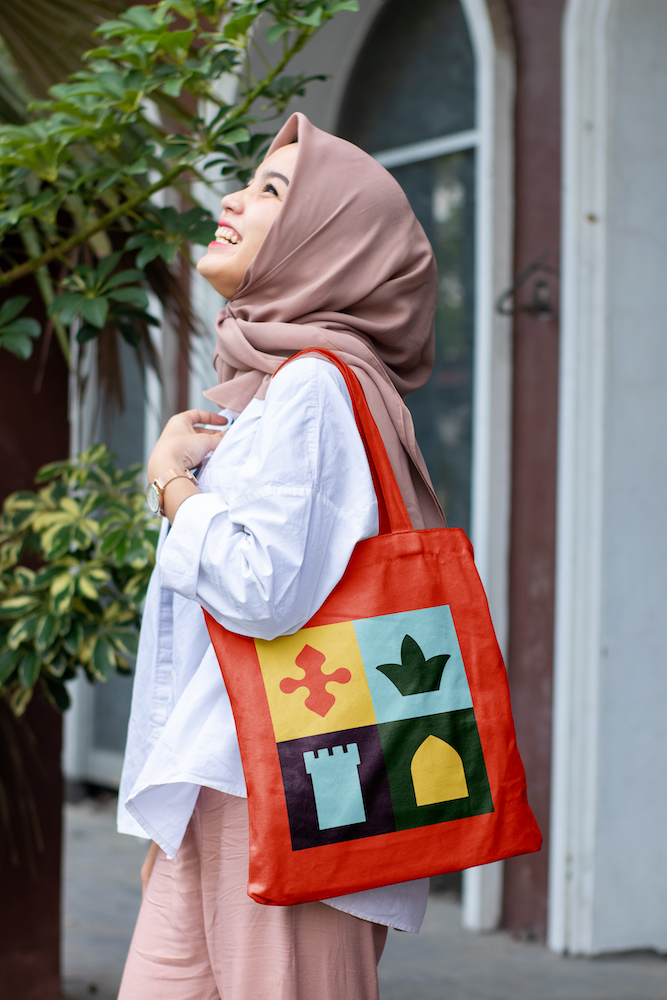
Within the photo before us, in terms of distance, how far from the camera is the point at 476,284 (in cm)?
369

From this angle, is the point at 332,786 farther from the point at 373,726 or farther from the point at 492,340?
the point at 492,340

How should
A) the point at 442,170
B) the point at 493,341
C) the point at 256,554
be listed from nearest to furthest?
the point at 256,554
the point at 493,341
the point at 442,170

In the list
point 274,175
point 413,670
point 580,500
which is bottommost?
point 580,500

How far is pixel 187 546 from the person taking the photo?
1.30 meters

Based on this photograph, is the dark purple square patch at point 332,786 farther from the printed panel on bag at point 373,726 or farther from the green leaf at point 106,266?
the green leaf at point 106,266

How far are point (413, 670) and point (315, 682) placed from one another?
127 millimetres

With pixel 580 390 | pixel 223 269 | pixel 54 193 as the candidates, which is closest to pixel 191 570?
pixel 223 269

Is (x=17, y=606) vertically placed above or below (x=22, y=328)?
below

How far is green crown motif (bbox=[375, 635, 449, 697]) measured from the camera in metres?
1.32

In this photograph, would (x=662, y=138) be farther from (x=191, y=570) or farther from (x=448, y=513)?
(x=191, y=570)

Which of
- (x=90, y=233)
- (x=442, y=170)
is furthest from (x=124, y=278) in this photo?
(x=442, y=170)

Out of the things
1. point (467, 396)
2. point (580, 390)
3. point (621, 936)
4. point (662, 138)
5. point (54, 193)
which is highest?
point (54, 193)

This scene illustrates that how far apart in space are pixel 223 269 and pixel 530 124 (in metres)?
2.11

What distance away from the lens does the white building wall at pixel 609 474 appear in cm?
308
